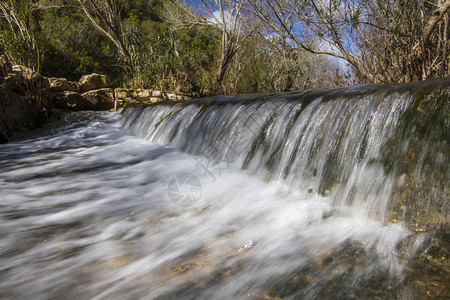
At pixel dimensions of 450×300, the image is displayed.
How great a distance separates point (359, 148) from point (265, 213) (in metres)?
0.85

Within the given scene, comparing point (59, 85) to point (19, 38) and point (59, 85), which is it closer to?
point (59, 85)

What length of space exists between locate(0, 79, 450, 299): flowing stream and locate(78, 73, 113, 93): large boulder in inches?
232

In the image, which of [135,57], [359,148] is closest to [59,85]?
[135,57]

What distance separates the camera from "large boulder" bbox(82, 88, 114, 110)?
8.30 m

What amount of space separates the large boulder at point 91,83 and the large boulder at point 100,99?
0.37 metres

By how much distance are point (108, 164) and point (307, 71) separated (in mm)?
10824

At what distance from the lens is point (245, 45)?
10.5m

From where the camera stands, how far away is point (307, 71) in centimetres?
1238

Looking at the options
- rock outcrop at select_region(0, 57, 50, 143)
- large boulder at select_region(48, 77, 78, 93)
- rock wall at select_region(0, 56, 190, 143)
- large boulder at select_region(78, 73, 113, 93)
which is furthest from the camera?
large boulder at select_region(78, 73, 113, 93)

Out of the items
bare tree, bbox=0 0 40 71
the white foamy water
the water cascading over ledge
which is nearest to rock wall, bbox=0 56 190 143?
bare tree, bbox=0 0 40 71

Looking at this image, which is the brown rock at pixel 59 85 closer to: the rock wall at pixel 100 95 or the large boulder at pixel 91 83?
the rock wall at pixel 100 95

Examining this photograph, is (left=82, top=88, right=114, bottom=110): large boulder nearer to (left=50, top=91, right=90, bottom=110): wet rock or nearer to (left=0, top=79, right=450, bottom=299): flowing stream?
(left=50, top=91, right=90, bottom=110): wet rock

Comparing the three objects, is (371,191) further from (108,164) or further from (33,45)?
(33,45)

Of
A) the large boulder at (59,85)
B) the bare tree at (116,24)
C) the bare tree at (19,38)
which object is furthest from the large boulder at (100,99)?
the bare tree at (19,38)
